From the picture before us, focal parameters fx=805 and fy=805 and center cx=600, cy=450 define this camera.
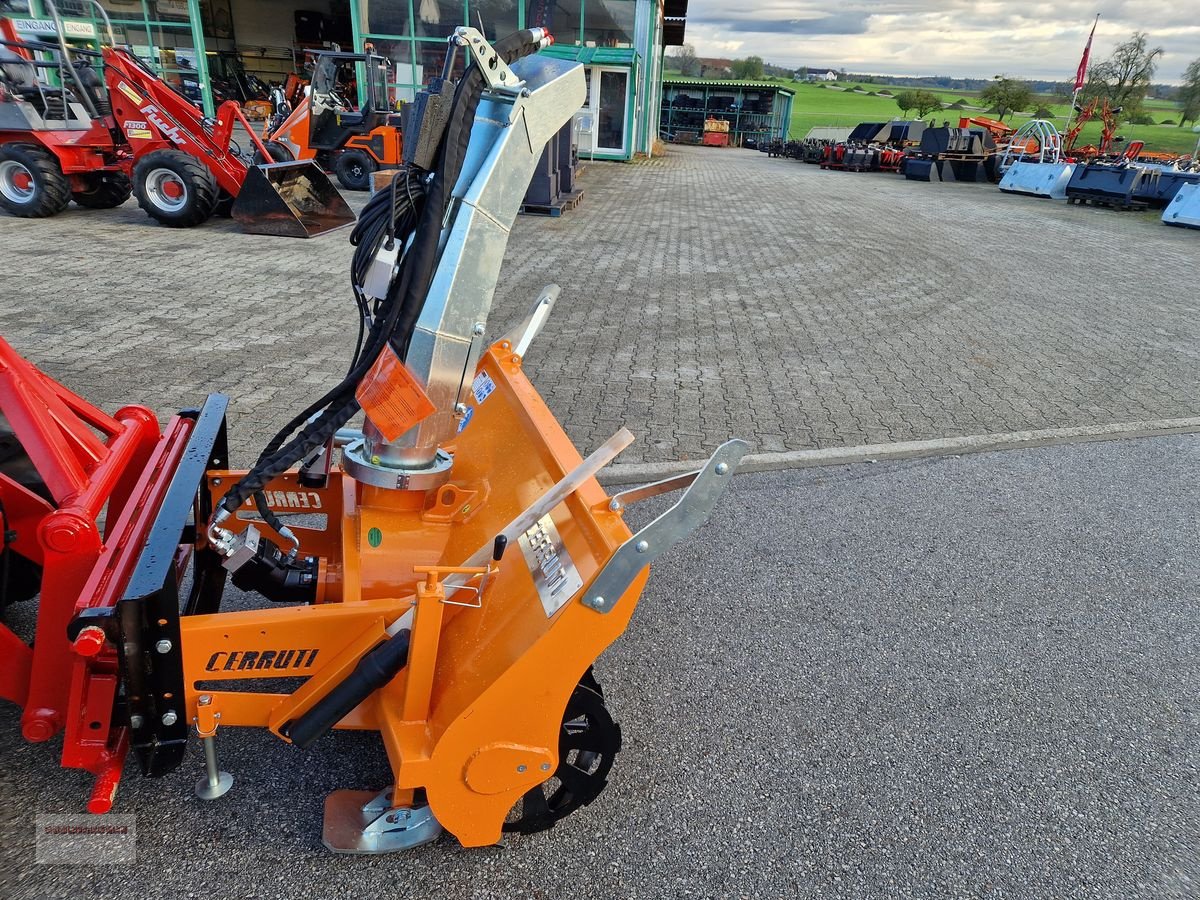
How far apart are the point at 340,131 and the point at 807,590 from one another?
1347 cm

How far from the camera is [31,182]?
1052 centimetres

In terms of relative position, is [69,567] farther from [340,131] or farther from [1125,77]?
[1125,77]

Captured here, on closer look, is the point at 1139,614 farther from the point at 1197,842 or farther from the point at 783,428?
the point at 783,428

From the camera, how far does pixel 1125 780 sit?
2.77 m

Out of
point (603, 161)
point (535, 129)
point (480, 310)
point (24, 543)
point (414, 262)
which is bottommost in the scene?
point (603, 161)

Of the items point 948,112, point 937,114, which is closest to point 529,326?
point 937,114

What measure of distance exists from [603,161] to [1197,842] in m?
23.7

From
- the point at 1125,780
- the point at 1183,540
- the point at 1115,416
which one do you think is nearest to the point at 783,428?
the point at 1183,540

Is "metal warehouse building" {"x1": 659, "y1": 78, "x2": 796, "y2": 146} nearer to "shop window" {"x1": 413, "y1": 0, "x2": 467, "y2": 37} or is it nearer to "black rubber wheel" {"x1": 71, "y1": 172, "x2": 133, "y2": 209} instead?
"shop window" {"x1": 413, "y1": 0, "x2": 467, "y2": 37}

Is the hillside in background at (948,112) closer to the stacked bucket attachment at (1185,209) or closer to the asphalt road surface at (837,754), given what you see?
the stacked bucket attachment at (1185,209)

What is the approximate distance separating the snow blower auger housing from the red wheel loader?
8.90 metres

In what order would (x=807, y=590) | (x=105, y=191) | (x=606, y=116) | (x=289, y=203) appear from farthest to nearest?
(x=606, y=116), (x=105, y=191), (x=289, y=203), (x=807, y=590)

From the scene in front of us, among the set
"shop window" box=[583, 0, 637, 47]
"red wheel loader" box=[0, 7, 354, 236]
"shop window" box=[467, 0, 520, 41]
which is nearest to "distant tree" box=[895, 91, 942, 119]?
"shop window" box=[583, 0, 637, 47]

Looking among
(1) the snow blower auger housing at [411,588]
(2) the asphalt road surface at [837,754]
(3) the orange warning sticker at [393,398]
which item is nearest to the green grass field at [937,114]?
(2) the asphalt road surface at [837,754]
